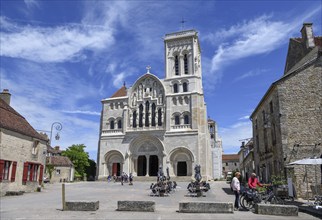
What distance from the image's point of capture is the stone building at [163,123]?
1502 inches

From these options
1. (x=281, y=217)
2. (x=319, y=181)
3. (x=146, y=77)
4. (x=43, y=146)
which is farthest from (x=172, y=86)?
(x=281, y=217)

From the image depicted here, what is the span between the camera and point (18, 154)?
1895 cm

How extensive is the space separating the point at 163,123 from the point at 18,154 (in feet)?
77.2

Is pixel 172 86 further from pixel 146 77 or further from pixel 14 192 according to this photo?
pixel 14 192

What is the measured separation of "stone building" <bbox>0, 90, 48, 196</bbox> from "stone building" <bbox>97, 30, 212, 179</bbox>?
18.5 m

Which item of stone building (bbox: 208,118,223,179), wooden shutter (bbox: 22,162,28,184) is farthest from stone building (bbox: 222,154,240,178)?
wooden shutter (bbox: 22,162,28,184)

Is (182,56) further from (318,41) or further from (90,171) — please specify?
(90,171)

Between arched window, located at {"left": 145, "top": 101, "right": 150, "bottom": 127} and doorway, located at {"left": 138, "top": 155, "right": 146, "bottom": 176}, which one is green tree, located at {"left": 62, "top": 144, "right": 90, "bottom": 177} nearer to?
doorway, located at {"left": 138, "top": 155, "right": 146, "bottom": 176}

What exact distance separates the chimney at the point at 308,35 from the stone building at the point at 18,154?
2194 cm

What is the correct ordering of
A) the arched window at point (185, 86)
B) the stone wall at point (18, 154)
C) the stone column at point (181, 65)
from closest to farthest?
the stone wall at point (18, 154), the arched window at point (185, 86), the stone column at point (181, 65)

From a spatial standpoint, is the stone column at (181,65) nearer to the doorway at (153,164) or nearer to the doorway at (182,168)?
the doorway at (153,164)

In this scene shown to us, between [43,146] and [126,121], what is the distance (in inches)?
765

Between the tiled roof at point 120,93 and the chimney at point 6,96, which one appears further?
the tiled roof at point 120,93

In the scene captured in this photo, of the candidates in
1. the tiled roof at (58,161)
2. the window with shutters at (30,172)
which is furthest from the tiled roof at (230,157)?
the window with shutters at (30,172)
